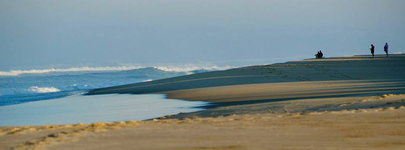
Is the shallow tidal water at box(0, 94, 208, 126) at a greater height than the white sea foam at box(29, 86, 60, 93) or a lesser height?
lesser

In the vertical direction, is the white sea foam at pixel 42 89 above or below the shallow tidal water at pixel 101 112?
above

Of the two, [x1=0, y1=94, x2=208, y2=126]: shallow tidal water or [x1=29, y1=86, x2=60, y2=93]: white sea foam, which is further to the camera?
[x1=29, y1=86, x2=60, y2=93]: white sea foam

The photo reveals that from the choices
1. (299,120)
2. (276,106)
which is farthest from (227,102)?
(299,120)

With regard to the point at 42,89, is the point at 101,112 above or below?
below

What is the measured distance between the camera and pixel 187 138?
8.88 metres

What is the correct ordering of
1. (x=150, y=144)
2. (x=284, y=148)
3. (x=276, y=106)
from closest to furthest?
1. (x=284, y=148)
2. (x=150, y=144)
3. (x=276, y=106)

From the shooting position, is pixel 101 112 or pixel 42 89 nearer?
pixel 101 112

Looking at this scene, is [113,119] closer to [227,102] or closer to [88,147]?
[227,102]

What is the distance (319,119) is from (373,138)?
230cm

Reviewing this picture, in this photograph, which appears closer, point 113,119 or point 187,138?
point 187,138

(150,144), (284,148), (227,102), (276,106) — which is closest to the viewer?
(284,148)

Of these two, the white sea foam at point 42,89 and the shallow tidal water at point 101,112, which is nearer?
the shallow tidal water at point 101,112

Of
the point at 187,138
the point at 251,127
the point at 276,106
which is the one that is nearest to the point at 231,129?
the point at 251,127

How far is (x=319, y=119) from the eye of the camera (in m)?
10.6
